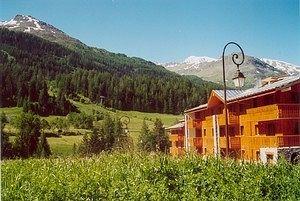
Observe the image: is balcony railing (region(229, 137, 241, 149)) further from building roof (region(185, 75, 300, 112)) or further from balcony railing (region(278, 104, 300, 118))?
balcony railing (region(278, 104, 300, 118))

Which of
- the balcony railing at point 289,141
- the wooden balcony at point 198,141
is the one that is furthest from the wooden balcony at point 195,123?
the balcony railing at point 289,141

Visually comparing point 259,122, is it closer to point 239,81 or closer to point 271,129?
point 271,129

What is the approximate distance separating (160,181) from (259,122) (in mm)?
26312

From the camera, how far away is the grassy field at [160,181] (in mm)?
10312

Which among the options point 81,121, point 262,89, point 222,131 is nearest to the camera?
point 262,89

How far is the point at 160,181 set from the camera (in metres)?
11.7

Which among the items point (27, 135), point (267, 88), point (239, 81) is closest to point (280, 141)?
point (267, 88)

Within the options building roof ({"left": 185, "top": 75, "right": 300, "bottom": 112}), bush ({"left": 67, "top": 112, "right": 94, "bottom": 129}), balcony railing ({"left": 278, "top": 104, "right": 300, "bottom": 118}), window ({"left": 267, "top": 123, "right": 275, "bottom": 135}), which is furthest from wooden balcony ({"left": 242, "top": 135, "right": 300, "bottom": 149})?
bush ({"left": 67, "top": 112, "right": 94, "bottom": 129})

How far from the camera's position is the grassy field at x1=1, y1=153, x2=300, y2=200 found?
1031 cm

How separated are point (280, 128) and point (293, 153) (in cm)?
418

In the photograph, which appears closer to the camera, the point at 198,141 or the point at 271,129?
the point at 271,129

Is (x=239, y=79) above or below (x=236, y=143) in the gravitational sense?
above

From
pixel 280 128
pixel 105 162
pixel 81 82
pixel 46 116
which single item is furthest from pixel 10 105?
pixel 105 162

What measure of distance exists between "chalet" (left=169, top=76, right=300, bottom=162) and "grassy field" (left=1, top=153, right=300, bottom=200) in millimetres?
9085
